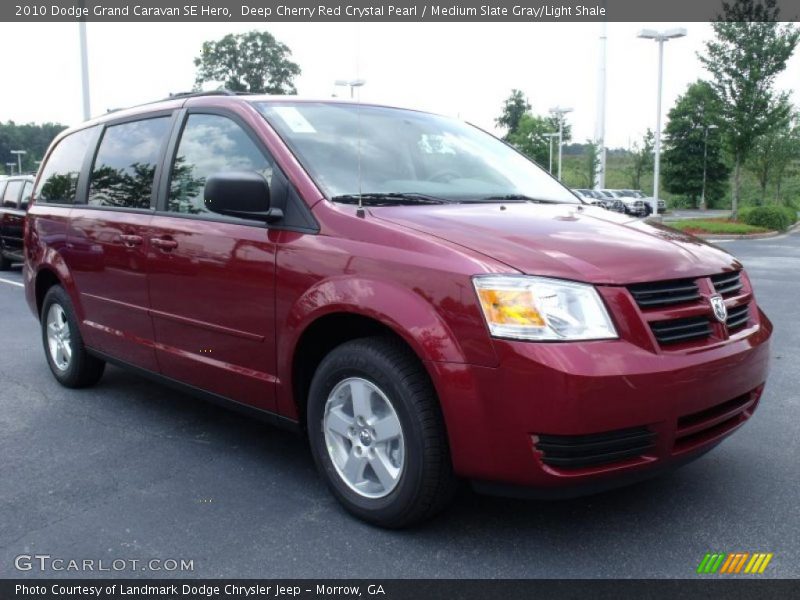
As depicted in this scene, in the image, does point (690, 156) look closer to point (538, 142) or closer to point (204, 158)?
point (538, 142)

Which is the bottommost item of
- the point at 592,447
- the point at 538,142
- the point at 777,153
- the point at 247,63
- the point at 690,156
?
the point at 592,447

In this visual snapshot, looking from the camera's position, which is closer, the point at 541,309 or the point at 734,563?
the point at 541,309

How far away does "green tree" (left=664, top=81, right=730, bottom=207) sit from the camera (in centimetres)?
5869

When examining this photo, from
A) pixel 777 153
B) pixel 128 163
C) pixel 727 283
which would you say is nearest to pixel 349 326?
pixel 727 283

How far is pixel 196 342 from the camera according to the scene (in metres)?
3.72

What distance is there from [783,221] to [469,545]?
26.8 meters

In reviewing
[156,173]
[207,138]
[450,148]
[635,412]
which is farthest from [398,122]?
[635,412]

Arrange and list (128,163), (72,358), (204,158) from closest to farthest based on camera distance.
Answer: (204,158)
(128,163)
(72,358)

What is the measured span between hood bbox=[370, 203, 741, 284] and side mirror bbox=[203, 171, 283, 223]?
48cm

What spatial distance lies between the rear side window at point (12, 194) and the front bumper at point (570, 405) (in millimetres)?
12233

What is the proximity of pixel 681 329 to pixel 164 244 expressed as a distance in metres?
2.52

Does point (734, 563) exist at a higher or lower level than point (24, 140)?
lower

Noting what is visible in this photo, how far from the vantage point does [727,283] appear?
3.09 m

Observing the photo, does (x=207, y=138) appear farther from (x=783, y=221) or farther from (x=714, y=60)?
(x=783, y=221)
